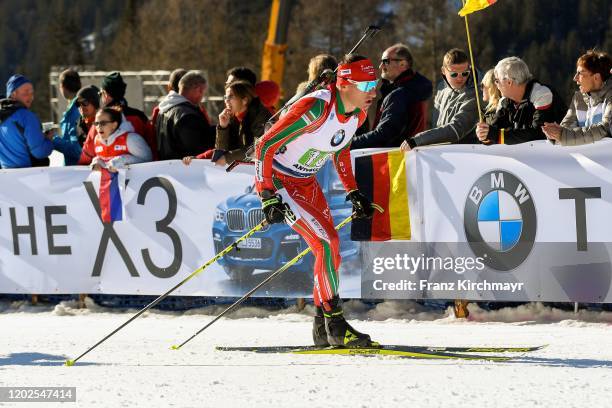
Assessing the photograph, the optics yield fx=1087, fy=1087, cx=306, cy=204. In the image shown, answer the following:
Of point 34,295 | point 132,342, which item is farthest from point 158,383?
point 34,295

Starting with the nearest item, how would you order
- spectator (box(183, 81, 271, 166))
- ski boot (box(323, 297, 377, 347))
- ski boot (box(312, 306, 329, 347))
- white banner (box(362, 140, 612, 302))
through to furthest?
ski boot (box(323, 297, 377, 347)) → ski boot (box(312, 306, 329, 347)) → white banner (box(362, 140, 612, 302)) → spectator (box(183, 81, 271, 166))

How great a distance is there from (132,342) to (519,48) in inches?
1359

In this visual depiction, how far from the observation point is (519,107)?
7.72m

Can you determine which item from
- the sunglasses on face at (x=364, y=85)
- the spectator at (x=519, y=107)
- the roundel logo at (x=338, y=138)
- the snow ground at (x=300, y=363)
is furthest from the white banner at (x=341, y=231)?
the sunglasses on face at (x=364, y=85)

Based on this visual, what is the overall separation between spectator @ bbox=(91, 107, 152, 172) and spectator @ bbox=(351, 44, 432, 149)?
77.7 inches

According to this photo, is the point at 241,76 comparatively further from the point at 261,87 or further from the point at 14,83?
the point at 14,83

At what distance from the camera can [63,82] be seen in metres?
10.8

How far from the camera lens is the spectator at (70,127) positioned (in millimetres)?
10109

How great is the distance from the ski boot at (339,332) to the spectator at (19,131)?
13.7 feet

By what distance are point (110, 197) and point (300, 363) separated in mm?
3566

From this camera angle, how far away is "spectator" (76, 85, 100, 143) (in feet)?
33.1

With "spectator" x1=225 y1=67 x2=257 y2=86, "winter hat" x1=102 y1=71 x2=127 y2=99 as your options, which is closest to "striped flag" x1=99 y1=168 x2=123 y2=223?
"winter hat" x1=102 y1=71 x2=127 y2=99

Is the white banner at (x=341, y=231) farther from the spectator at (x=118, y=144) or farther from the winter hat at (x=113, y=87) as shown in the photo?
the winter hat at (x=113, y=87)

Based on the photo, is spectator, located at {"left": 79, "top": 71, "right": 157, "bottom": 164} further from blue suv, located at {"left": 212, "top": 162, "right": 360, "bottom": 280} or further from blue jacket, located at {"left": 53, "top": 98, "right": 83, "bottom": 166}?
blue suv, located at {"left": 212, "top": 162, "right": 360, "bottom": 280}
